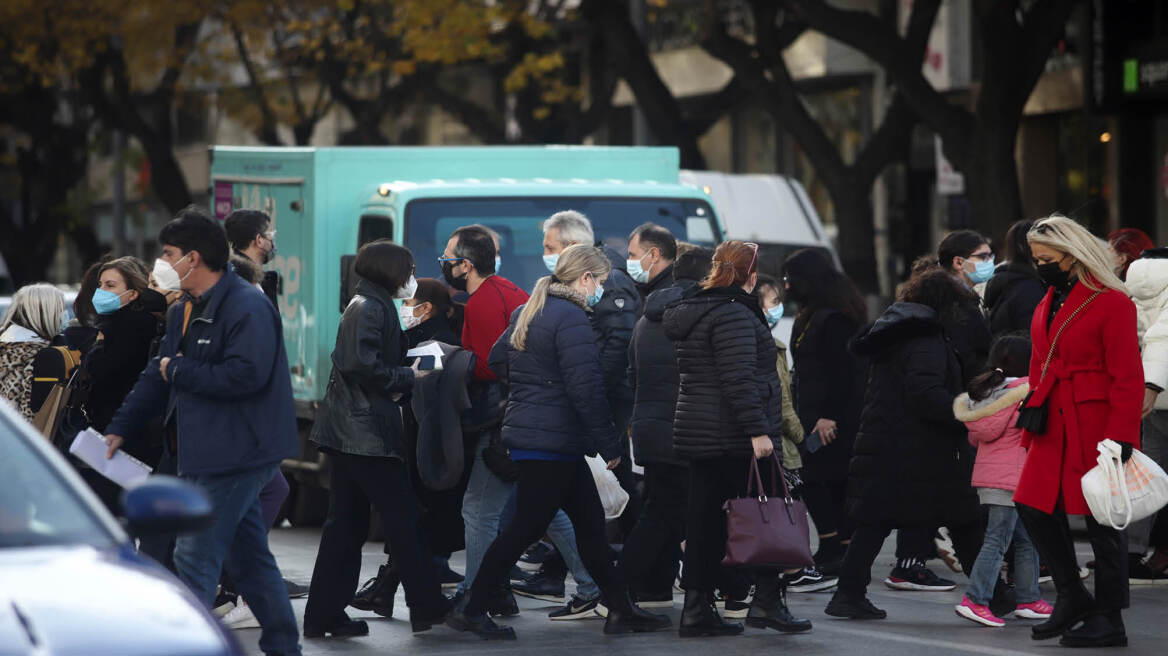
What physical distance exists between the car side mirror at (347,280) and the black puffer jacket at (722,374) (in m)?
3.35

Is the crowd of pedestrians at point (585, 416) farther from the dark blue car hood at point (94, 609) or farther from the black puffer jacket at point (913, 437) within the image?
the dark blue car hood at point (94, 609)

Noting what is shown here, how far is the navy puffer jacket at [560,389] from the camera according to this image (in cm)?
820

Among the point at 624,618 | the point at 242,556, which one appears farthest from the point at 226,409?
the point at 624,618

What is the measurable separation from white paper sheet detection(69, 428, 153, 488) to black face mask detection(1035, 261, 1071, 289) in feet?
12.3

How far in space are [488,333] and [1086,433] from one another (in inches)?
108

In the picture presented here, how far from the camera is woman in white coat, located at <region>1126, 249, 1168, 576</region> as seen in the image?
9.27m

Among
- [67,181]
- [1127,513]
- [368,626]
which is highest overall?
[67,181]

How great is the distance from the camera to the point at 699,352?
8.24 metres

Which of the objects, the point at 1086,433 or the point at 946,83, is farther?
the point at 946,83

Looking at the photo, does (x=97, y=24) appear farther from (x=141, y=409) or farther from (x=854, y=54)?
(x=141, y=409)

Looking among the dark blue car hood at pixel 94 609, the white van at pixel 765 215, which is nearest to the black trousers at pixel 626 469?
the dark blue car hood at pixel 94 609

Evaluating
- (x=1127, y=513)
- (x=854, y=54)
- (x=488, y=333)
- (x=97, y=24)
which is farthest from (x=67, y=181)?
(x=1127, y=513)

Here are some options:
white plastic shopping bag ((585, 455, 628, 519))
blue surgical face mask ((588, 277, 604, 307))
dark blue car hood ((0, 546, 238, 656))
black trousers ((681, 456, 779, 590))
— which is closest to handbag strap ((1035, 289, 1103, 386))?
black trousers ((681, 456, 779, 590))

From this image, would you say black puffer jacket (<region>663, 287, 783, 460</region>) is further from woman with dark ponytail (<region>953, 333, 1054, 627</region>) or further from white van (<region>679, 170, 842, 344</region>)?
white van (<region>679, 170, 842, 344</region>)
